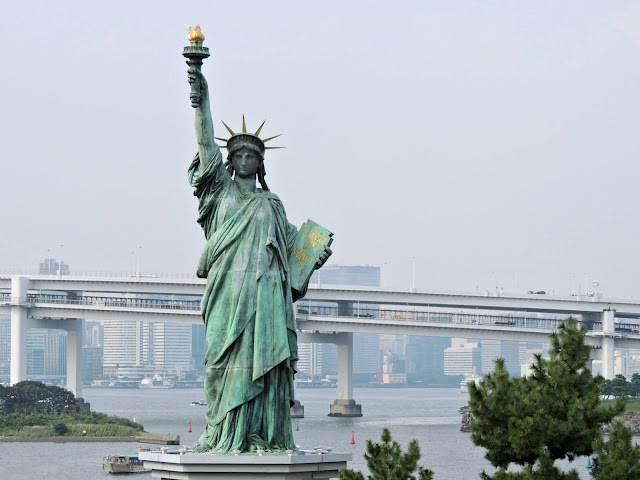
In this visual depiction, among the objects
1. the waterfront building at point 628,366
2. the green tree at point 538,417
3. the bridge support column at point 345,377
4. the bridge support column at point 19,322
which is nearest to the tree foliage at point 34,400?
the bridge support column at point 19,322

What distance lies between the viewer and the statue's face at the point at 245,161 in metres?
15.5

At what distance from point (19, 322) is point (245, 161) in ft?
221

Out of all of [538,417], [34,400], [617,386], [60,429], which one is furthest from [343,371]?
[538,417]

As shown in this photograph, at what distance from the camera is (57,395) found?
70500 millimetres

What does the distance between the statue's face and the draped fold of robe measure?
0.20 meters

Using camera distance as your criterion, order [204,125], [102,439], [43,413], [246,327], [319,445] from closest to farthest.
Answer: [246,327] < [204,125] < [319,445] < [102,439] < [43,413]

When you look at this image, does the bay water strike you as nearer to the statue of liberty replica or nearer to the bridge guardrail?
the bridge guardrail

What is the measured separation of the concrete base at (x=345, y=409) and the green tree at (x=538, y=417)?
224 feet

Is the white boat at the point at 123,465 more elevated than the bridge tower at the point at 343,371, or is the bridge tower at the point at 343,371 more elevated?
the bridge tower at the point at 343,371

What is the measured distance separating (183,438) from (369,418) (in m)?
22.9

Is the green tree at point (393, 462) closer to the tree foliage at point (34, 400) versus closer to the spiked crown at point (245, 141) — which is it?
the spiked crown at point (245, 141)

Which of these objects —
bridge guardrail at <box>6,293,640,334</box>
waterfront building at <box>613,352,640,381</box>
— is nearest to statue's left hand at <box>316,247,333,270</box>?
bridge guardrail at <box>6,293,640,334</box>

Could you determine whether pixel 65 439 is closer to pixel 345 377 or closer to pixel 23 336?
pixel 23 336

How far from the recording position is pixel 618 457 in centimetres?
1516
